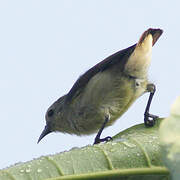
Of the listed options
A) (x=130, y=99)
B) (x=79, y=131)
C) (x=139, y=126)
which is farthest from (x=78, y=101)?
(x=139, y=126)

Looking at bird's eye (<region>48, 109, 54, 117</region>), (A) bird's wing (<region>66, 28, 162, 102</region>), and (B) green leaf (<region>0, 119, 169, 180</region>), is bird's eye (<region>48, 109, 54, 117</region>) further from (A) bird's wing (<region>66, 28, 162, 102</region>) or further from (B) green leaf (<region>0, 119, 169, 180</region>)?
→ (B) green leaf (<region>0, 119, 169, 180</region>)

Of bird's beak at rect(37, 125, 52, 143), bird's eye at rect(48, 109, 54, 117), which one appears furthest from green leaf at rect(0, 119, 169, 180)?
bird's eye at rect(48, 109, 54, 117)

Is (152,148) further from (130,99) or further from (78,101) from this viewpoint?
(78,101)

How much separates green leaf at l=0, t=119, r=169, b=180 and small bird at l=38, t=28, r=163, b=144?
3.77m

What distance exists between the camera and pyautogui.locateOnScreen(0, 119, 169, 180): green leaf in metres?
1.92

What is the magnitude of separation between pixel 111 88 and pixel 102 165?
445 centimetres

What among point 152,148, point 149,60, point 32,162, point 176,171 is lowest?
point 149,60

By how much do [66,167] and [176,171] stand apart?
100cm

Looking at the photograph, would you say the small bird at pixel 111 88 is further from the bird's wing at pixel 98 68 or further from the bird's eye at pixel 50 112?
the bird's eye at pixel 50 112

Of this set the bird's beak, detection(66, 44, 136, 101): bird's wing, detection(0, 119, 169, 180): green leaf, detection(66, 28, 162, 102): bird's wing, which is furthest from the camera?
the bird's beak

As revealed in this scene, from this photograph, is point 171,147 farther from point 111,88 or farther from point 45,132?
point 45,132

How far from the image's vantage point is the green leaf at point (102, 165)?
192 cm

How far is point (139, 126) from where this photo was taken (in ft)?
10.1

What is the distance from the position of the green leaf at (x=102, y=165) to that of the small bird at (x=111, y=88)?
12.4 feet
